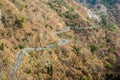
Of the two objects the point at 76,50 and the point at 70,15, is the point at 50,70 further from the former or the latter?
the point at 70,15

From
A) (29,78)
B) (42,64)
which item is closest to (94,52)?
(42,64)

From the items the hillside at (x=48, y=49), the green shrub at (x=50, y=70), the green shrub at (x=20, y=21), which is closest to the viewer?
the hillside at (x=48, y=49)

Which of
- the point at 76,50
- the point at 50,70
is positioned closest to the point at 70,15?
the point at 76,50

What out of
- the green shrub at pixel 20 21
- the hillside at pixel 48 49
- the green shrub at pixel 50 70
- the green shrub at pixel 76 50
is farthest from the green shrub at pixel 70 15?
the green shrub at pixel 50 70

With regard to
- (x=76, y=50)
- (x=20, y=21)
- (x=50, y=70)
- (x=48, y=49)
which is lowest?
(x=76, y=50)

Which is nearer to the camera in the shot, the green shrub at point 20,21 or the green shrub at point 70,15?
the green shrub at point 20,21

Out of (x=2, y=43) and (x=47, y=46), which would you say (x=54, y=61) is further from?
(x=2, y=43)

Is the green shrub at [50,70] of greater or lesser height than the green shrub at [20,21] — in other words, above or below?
below

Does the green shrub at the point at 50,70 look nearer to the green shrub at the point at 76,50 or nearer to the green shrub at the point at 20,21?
the green shrub at the point at 20,21

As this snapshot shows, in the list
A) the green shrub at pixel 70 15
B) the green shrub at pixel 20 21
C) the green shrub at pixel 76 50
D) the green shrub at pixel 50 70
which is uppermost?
the green shrub at pixel 20 21
